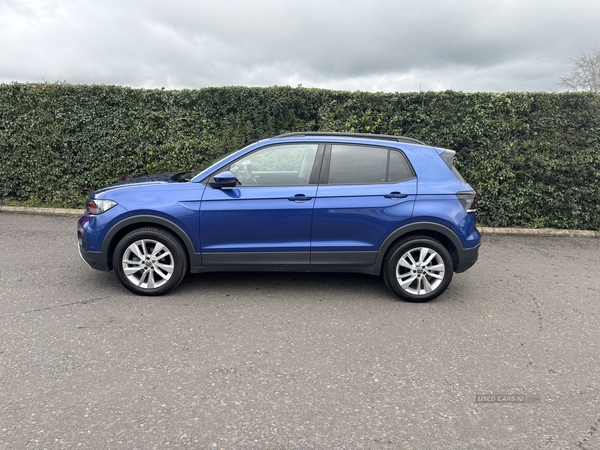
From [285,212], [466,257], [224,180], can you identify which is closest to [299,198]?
[285,212]

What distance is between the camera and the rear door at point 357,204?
429cm

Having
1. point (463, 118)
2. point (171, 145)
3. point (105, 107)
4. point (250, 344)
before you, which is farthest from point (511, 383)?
point (105, 107)

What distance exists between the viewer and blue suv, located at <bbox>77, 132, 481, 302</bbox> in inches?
168

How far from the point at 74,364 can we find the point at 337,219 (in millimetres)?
2590

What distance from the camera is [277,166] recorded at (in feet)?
14.8

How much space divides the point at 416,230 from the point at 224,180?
79.9 inches

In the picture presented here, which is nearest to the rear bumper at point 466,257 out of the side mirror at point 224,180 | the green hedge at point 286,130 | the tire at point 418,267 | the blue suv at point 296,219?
the blue suv at point 296,219

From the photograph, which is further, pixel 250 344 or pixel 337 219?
pixel 337 219

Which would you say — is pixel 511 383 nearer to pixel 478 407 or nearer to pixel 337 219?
pixel 478 407

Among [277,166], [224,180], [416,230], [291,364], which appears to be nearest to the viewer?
[291,364]

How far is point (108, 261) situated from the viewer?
435 centimetres

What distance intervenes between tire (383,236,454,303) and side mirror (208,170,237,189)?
1780 mm

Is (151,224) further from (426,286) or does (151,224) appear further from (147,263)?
(426,286)

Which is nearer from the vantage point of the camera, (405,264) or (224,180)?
(224,180)
